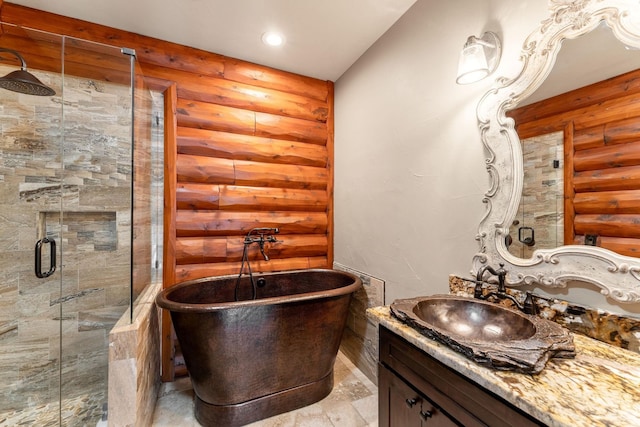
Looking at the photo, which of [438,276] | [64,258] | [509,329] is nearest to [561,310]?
[509,329]

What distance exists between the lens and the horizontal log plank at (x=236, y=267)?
2.44 m

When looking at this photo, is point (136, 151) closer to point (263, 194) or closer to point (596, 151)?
point (263, 194)

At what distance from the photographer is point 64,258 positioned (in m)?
Result: 2.04

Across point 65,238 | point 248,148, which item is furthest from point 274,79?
point 65,238

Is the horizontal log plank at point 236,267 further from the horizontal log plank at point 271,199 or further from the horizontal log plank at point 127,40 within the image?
the horizontal log plank at point 127,40

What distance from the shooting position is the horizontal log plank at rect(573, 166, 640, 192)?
37.9 inches

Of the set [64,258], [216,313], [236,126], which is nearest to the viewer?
[216,313]

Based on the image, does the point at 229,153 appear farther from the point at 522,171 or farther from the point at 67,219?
the point at 522,171

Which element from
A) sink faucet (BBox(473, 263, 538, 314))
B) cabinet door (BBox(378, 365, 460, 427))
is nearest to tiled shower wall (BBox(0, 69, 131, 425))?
cabinet door (BBox(378, 365, 460, 427))

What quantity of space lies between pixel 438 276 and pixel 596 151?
98 cm

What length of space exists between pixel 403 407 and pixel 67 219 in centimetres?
254

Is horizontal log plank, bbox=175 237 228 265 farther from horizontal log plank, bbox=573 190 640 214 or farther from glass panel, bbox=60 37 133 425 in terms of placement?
horizontal log plank, bbox=573 190 640 214

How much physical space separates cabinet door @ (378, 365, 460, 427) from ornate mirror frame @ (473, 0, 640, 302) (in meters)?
0.72

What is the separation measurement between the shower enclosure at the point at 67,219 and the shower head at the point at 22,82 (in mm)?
20
